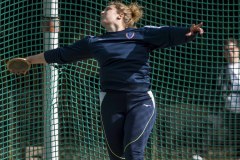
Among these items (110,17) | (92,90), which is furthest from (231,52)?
(110,17)

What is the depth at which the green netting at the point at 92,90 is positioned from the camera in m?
6.81

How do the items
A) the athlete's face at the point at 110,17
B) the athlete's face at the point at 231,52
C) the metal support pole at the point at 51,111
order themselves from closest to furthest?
the athlete's face at the point at 110,17, the metal support pole at the point at 51,111, the athlete's face at the point at 231,52

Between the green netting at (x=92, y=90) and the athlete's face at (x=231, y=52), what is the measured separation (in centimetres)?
9

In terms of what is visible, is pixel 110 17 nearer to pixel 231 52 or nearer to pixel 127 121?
pixel 127 121

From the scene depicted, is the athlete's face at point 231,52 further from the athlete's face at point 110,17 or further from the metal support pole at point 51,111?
the athlete's face at point 110,17

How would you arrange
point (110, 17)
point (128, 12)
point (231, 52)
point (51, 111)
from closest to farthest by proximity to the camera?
point (110, 17), point (128, 12), point (51, 111), point (231, 52)

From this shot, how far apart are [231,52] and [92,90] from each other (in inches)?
65.1

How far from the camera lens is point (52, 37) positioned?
6.64 meters

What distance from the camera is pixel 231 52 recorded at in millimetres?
7555

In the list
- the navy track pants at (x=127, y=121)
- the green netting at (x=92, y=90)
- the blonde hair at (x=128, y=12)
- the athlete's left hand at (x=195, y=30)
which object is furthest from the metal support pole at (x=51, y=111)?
the athlete's left hand at (x=195, y=30)

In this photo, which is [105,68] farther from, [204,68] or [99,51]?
[204,68]

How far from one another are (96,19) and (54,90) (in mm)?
907

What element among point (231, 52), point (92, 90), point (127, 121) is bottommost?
point (127, 121)

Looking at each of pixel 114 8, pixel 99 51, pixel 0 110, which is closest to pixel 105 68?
pixel 99 51
